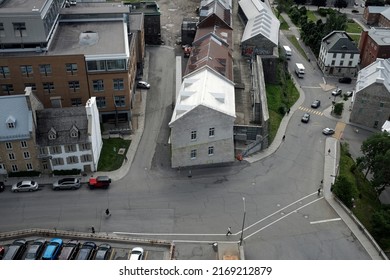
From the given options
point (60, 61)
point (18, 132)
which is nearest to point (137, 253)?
point (18, 132)

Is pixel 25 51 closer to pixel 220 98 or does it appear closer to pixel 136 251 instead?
pixel 220 98

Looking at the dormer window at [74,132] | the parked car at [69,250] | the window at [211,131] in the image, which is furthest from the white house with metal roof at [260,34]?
the parked car at [69,250]

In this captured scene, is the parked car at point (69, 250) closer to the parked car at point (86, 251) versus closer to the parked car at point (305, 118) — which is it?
the parked car at point (86, 251)

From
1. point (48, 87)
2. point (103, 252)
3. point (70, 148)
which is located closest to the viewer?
point (103, 252)

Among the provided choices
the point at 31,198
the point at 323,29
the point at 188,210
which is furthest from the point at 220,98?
the point at 323,29

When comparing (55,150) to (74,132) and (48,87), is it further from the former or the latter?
(48,87)

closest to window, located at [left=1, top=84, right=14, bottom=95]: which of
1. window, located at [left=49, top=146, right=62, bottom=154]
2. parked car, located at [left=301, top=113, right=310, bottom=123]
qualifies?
window, located at [left=49, top=146, right=62, bottom=154]
